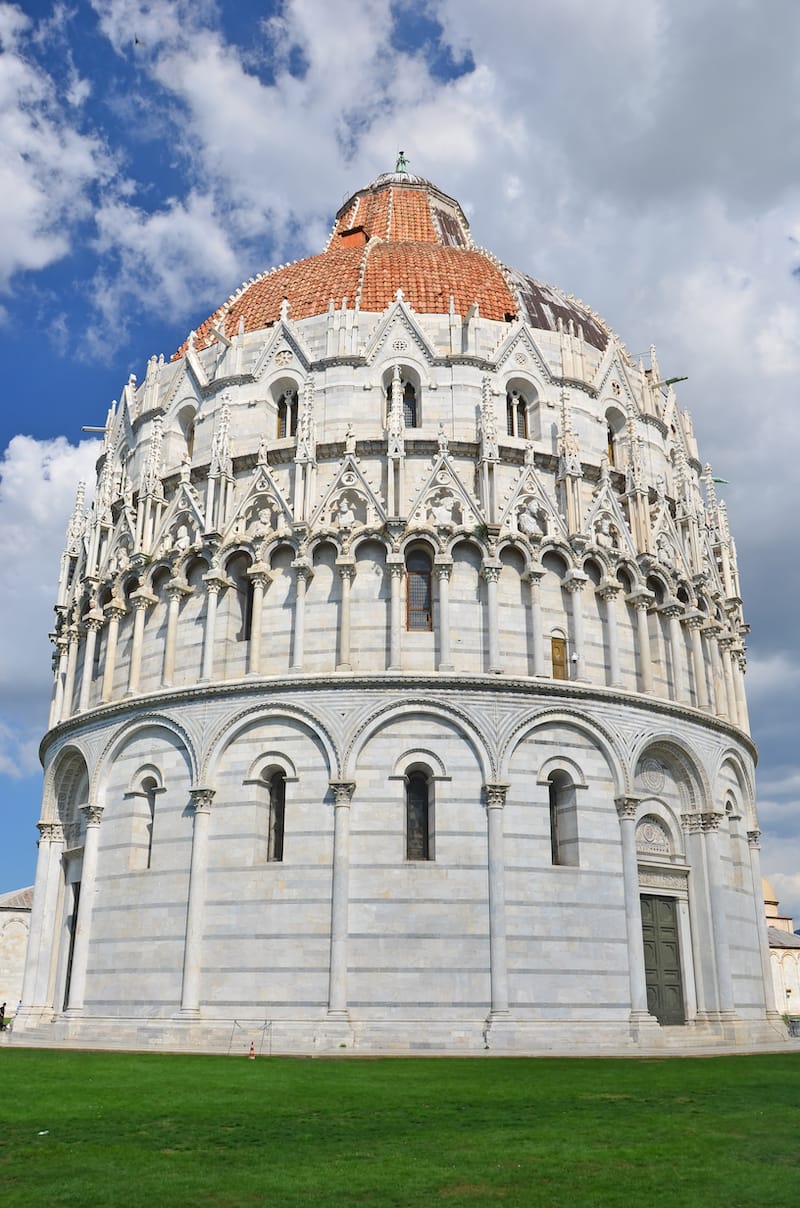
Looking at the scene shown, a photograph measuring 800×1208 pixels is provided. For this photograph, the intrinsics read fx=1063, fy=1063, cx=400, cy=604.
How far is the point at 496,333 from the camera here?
37750mm

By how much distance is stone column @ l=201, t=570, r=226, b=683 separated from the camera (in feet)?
108

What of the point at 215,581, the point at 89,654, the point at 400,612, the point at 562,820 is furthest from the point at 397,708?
the point at 89,654

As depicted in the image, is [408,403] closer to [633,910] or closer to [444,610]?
[444,610]

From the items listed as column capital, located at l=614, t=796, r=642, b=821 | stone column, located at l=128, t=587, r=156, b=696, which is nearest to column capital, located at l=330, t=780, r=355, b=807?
column capital, located at l=614, t=796, r=642, b=821

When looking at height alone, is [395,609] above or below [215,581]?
below

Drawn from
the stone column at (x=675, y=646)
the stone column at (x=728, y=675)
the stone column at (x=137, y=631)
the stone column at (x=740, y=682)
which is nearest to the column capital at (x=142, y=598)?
the stone column at (x=137, y=631)

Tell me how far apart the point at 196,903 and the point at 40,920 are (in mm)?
9135

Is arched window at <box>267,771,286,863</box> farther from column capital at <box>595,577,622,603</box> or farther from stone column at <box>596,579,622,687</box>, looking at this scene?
column capital at <box>595,577,622,603</box>

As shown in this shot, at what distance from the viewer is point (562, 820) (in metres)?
31.3

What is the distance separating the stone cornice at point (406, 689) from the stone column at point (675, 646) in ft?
2.91

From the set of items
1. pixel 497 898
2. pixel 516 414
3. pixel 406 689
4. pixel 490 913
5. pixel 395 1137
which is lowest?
pixel 395 1137

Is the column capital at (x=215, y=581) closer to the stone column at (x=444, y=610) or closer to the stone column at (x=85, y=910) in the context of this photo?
the stone column at (x=444, y=610)

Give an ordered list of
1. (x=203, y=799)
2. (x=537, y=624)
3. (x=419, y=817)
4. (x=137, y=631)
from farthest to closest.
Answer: (x=137, y=631), (x=537, y=624), (x=203, y=799), (x=419, y=817)

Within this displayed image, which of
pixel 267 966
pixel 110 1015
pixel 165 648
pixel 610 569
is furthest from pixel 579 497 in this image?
pixel 110 1015
